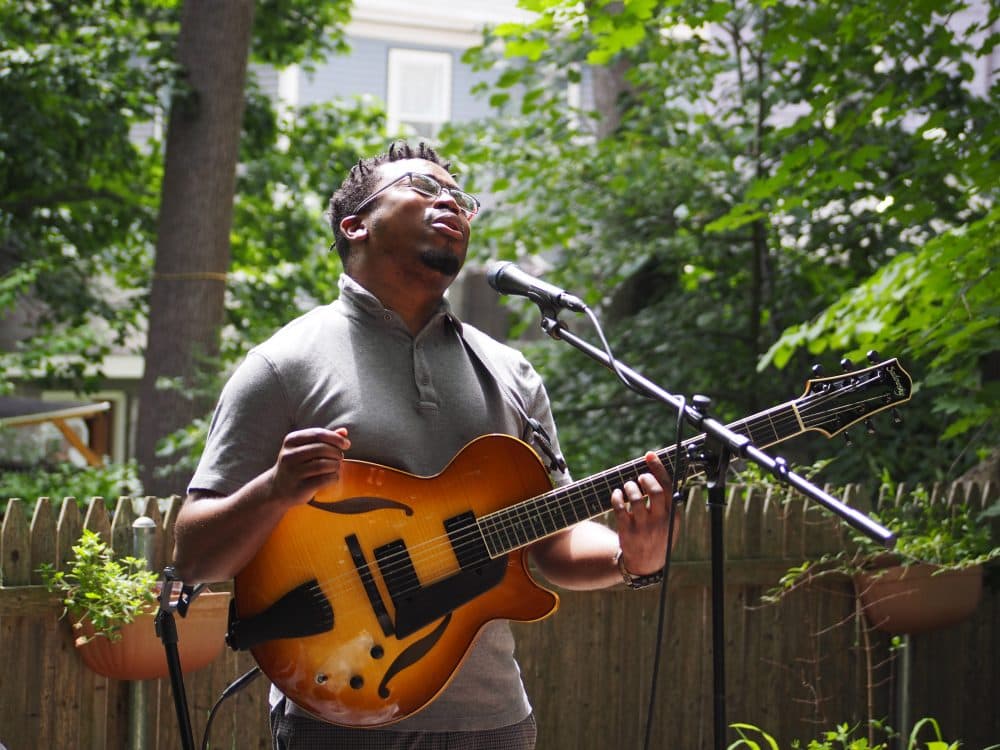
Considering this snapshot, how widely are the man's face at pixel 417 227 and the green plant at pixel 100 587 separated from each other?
1.95m

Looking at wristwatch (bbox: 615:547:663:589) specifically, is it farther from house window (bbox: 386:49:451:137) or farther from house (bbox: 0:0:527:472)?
house window (bbox: 386:49:451:137)

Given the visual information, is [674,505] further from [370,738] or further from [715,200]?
[715,200]

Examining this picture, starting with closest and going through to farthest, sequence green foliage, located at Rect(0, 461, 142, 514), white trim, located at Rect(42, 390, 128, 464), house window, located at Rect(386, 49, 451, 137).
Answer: green foliage, located at Rect(0, 461, 142, 514) < white trim, located at Rect(42, 390, 128, 464) < house window, located at Rect(386, 49, 451, 137)

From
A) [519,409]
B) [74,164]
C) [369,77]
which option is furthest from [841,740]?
[369,77]

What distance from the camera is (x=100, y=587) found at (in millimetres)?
3928

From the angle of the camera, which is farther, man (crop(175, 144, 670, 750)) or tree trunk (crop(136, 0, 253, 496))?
tree trunk (crop(136, 0, 253, 496))

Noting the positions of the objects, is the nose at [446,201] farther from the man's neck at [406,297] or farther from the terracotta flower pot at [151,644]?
the terracotta flower pot at [151,644]

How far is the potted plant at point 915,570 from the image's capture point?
4.96m

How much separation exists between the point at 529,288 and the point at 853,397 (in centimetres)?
70

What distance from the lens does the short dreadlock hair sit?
260 cm

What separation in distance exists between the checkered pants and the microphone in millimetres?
868

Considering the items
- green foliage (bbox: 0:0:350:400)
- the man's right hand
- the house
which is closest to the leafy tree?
green foliage (bbox: 0:0:350:400)

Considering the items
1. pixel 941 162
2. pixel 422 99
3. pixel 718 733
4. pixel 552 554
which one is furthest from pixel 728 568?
pixel 422 99

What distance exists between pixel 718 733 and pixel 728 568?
3.20 metres
